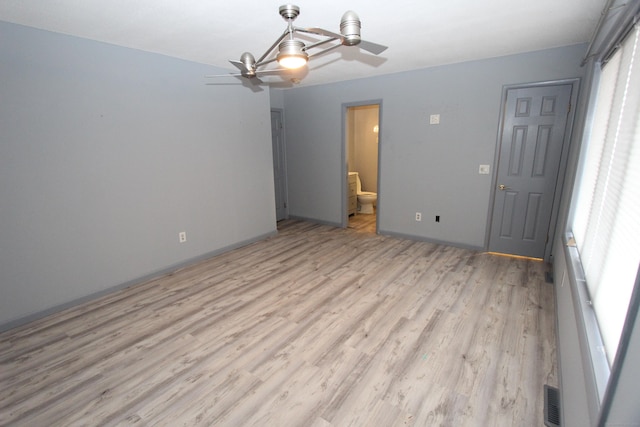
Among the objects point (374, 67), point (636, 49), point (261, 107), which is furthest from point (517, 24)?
point (261, 107)

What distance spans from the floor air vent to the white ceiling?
2.59 m

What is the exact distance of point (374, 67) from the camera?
153 inches

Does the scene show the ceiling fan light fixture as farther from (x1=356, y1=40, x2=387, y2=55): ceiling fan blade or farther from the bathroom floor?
the bathroom floor

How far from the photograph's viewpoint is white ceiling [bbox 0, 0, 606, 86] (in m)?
2.11

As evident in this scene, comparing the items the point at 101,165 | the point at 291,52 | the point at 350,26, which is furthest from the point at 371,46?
the point at 101,165

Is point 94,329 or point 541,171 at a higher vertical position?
point 541,171

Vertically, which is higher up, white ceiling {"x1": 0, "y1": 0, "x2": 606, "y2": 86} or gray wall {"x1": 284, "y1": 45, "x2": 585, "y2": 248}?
white ceiling {"x1": 0, "y1": 0, "x2": 606, "y2": 86}

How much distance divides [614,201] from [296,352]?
2077 mm

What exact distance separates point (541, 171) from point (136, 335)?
4520mm

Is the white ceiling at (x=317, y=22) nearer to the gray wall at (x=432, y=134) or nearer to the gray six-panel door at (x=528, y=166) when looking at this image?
the gray wall at (x=432, y=134)

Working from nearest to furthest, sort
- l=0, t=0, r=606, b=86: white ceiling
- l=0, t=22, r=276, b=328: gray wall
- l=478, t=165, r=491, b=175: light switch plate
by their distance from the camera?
l=0, t=0, r=606, b=86: white ceiling → l=0, t=22, r=276, b=328: gray wall → l=478, t=165, r=491, b=175: light switch plate

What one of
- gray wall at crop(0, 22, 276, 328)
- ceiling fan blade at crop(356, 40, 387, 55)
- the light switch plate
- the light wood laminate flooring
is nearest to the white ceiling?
gray wall at crop(0, 22, 276, 328)

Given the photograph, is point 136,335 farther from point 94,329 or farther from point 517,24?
point 517,24

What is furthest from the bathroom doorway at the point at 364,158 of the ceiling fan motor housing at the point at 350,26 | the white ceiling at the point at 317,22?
the ceiling fan motor housing at the point at 350,26
